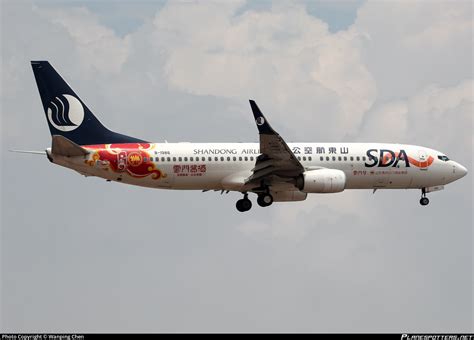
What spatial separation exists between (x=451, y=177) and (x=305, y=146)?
1124cm

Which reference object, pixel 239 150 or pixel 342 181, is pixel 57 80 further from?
pixel 342 181

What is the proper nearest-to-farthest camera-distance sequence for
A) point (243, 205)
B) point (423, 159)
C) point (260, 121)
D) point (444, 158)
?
point (260, 121) < point (243, 205) < point (423, 159) < point (444, 158)

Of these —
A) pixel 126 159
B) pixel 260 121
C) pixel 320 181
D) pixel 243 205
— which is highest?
pixel 260 121

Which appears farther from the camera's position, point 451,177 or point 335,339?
point 451,177

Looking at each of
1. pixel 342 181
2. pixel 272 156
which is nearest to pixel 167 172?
pixel 272 156

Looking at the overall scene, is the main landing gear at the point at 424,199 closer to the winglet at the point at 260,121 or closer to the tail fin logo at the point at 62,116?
the winglet at the point at 260,121

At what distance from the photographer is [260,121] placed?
65938mm

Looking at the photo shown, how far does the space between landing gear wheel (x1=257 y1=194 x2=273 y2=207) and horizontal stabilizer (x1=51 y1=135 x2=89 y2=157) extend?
1201 centimetres

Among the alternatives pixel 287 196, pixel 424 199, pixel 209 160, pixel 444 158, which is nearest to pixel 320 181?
pixel 287 196

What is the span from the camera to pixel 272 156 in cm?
6931

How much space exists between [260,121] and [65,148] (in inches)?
457

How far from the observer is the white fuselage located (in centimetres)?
6938

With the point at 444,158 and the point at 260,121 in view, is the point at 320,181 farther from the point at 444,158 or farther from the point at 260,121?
the point at 444,158

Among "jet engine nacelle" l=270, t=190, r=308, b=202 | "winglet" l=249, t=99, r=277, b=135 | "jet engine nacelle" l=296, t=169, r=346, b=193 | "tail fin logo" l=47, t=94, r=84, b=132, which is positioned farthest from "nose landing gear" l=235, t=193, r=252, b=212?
"tail fin logo" l=47, t=94, r=84, b=132
